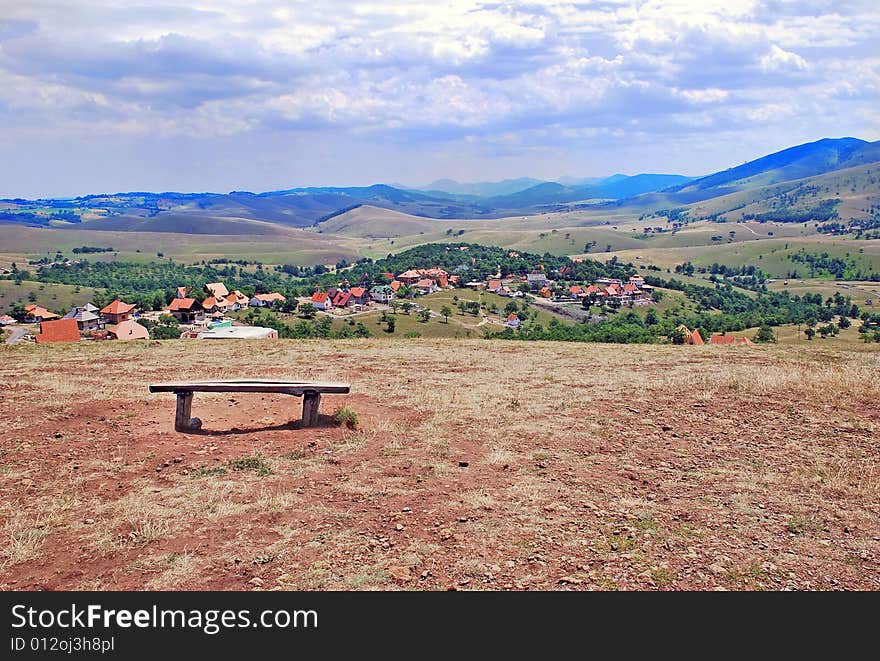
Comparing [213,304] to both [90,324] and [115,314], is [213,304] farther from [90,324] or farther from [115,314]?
[90,324]

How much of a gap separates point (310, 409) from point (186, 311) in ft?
280

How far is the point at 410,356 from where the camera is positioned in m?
20.4

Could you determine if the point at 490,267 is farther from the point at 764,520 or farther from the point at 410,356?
the point at 764,520

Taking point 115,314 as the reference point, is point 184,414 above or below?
above

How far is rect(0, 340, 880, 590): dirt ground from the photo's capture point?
652 centimetres

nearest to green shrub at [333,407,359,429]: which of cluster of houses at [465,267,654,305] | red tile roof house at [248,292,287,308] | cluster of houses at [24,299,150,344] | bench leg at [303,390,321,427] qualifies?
bench leg at [303,390,321,427]

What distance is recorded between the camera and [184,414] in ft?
37.7

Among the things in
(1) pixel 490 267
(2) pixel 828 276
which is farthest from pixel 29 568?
(2) pixel 828 276

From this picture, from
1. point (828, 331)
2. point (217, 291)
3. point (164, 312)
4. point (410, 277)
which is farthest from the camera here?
point (410, 277)

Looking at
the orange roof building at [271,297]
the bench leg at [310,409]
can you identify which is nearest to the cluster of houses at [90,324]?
the orange roof building at [271,297]

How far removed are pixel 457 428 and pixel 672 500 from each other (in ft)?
14.2

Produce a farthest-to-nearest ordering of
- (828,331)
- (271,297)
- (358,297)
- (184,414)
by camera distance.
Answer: (358,297)
(271,297)
(828,331)
(184,414)

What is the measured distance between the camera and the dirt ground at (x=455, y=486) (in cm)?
652

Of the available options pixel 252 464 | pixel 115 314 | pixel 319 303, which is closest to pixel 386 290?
pixel 319 303
